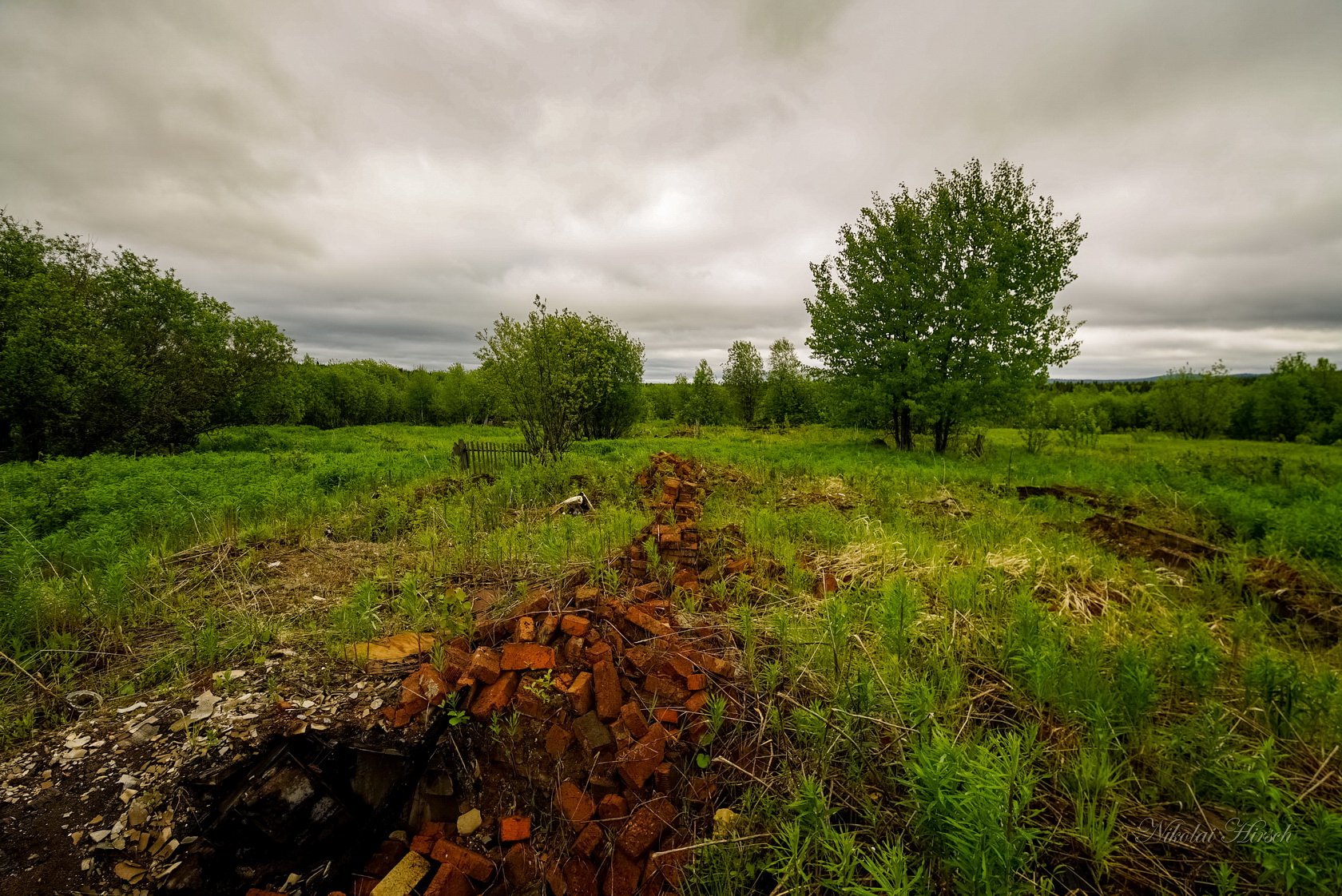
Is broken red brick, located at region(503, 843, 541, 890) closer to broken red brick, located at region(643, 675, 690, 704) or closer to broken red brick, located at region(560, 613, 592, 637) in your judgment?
broken red brick, located at region(643, 675, 690, 704)

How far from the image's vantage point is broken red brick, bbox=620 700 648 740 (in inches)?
111

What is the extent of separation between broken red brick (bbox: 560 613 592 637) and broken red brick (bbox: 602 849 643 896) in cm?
126

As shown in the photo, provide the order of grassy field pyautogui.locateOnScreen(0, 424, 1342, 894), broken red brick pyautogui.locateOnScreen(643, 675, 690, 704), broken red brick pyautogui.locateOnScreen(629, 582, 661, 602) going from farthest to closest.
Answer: broken red brick pyautogui.locateOnScreen(629, 582, 661, 602) → broken red brick pyautogui.locateOnScreen(643, 675, 690, 704) → grassy field pyautogui.locateOnScreen(0, 424, 1342, 894)

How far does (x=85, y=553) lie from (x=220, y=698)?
4.67 m

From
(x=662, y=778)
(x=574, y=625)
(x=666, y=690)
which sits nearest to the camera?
(x=662, y=778)

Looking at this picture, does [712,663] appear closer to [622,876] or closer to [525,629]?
[622,876]

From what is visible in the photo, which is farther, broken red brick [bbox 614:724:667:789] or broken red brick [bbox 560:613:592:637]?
broken red brick [bbox 560:613:592:637]

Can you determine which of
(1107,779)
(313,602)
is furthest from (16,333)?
(1107,779)

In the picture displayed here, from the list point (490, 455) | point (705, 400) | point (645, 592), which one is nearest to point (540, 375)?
point (490, 455)

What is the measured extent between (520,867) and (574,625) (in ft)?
4.24

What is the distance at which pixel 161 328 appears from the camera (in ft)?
79.0

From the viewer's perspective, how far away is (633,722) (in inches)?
111

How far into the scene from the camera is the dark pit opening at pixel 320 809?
7.91ft

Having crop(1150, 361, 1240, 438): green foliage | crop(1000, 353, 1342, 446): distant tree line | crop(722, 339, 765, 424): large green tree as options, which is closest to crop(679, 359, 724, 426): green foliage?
crop(722, 339, 765, 424): large green tree
